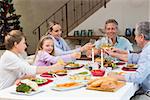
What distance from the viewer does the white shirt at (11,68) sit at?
2.74 m

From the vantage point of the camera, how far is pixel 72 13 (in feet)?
28.8

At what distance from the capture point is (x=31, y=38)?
9.23m

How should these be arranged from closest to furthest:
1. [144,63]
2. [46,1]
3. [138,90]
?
[144,63] < [138,90] < [46,1]

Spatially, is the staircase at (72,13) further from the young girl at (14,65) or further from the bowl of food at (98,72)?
the bowl of food at (98,72)

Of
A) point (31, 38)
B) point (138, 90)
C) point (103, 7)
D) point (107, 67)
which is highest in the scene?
point (103, 7)

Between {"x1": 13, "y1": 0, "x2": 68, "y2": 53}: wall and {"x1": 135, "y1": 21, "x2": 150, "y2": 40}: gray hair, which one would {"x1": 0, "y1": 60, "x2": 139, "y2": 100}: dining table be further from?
{"x1": 13, "y1": 0, "x2": 68, "y2": 53}: wall

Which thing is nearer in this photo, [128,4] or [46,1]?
[128,4]

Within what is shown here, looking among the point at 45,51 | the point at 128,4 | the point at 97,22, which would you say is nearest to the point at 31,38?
the point at 97,22

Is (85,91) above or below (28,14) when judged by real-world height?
below

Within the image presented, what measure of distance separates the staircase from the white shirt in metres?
5.21

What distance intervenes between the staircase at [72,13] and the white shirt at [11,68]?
5.21m

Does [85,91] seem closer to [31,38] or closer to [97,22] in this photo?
[97,22]

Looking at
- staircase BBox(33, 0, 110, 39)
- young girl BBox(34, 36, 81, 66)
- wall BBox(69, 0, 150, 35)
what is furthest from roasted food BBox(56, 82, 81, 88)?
staircase BBox(33, 0, 110, 39)

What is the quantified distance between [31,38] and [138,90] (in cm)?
685
